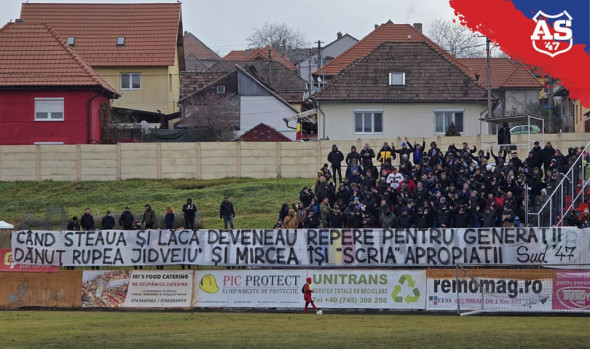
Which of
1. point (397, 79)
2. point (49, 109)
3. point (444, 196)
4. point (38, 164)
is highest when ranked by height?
point (397, 79)

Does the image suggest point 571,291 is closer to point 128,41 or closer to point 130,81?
point 130,81

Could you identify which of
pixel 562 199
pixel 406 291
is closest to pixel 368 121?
pixel 562 199

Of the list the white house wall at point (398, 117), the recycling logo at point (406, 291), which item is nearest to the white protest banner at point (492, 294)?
the recycling logo at point (406, 291)

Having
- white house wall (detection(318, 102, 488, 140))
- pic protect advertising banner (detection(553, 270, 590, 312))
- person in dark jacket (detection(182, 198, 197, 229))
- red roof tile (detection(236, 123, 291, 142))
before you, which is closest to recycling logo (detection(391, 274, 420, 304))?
pic protect advertising banner (detection(553, 270, 590, 312))

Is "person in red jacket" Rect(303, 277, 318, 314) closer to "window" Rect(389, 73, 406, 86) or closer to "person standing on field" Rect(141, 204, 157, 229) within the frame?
"person standing on field" Rect(141, 204, 157, 229)

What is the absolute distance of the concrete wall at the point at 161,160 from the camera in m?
53.1

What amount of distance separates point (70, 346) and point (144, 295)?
981cm

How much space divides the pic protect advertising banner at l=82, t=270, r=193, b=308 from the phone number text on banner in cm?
59

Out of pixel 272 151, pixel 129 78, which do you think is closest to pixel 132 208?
pixel 272 151

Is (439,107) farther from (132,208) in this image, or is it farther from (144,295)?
(144,295)

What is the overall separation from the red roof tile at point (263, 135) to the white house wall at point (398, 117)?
7732mm

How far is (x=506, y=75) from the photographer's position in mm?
93750

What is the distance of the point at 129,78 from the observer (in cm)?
7419

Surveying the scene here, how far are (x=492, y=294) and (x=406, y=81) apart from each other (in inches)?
1347
